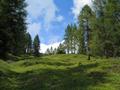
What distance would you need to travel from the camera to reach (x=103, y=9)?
213 ft

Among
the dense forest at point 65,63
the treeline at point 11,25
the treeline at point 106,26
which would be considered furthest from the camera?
the treeline at point 106,26

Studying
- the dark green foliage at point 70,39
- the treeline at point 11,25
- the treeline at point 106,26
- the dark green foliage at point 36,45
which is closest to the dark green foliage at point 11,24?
the treeline at point 11,25

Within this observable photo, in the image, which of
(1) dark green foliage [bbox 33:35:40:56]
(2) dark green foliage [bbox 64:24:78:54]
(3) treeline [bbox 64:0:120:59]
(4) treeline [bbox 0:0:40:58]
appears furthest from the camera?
(1) dark green foliage [bbox 33:35:40:56]

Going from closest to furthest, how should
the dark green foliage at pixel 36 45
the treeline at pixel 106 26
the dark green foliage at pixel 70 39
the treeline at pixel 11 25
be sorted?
1. the treeline at pixel 11 25
2. the treeline at pixel 106 26
3. the dark green foliage at pixel 70 39
4. the dark green foliage at pixel 36 45

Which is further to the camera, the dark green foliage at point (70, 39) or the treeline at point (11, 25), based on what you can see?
the dark green foliage at point (70, 39)

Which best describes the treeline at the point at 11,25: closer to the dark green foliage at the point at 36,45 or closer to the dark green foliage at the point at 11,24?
the dark green foliage at the point at 11,24

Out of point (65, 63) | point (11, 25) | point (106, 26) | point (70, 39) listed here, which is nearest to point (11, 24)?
point (11, 25)

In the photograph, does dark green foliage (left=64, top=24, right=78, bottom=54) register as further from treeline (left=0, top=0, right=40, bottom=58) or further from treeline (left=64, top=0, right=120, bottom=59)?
treeline (left=0, top=0, right=40, bottom=58)

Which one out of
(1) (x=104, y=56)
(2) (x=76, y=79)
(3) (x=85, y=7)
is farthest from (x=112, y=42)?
(2) (x=76, y=79)

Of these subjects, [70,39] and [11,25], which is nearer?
[11,25]

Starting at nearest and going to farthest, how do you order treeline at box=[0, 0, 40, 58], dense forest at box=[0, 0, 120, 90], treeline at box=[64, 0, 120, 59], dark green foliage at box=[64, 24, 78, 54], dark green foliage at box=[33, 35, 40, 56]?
dense forest at box=[0, 0, 120, 90], treeline at box=[0, 0, 40, 58], treeline at box=[64, 0, 120, 59], dark green foliage at box=[64, 24, 78, 54], dark green foliage at box=[33, 35, 40, 56]

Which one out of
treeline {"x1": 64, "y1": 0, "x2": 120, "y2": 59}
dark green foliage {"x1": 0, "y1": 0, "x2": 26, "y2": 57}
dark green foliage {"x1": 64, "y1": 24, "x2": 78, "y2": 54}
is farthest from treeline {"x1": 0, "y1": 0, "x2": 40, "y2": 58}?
dark green foliage {"x1": 64, "y1": 24, "x2": 78, "y2": 54}

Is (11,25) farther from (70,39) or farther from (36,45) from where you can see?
(36,45)

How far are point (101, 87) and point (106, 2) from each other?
135 feet
